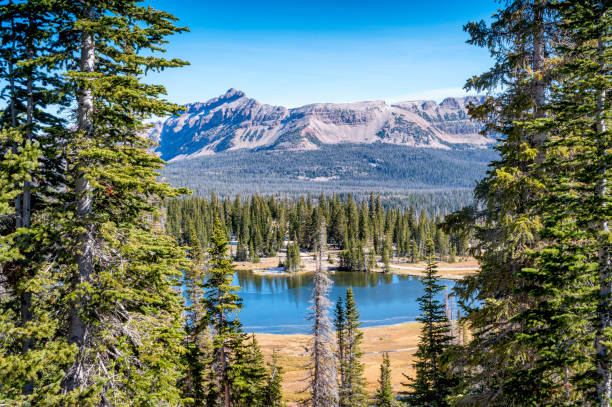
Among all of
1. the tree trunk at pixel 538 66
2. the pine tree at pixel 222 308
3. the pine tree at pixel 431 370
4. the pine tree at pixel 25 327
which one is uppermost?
the tree trunk at pixel 538 66

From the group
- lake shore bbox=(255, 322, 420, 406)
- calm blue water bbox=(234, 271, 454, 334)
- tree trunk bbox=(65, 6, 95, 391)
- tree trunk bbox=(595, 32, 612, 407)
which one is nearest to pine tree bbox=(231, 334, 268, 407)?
tree trunk bbox=(65, 6, 95, 391)

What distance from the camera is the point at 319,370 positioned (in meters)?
20.2

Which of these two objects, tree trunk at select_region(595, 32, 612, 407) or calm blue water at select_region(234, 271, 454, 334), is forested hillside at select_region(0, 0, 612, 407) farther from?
calm blue water at select_region(234, 271, 454, 334)

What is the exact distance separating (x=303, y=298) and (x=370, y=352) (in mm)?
28627

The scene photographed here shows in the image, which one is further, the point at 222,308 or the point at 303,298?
the point at 303,298

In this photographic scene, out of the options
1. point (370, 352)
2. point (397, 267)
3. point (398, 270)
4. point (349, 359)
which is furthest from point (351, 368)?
point (397, 267)

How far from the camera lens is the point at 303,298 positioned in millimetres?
78062

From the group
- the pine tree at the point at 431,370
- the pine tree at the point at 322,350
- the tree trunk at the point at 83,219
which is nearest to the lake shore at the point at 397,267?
the pine tree at the point at 431,370

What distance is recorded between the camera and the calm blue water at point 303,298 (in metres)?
64.4

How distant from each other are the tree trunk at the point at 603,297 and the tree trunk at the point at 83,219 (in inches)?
384

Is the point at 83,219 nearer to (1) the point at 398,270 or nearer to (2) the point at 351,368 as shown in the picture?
(2) the point at 351,368

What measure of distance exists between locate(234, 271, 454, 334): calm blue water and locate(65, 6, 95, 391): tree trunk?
4602 cm

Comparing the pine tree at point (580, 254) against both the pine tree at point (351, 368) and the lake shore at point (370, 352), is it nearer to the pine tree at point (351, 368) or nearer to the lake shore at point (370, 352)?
the pine tree at point (351, 368)

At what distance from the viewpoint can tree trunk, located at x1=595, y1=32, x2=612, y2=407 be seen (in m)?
6.47
